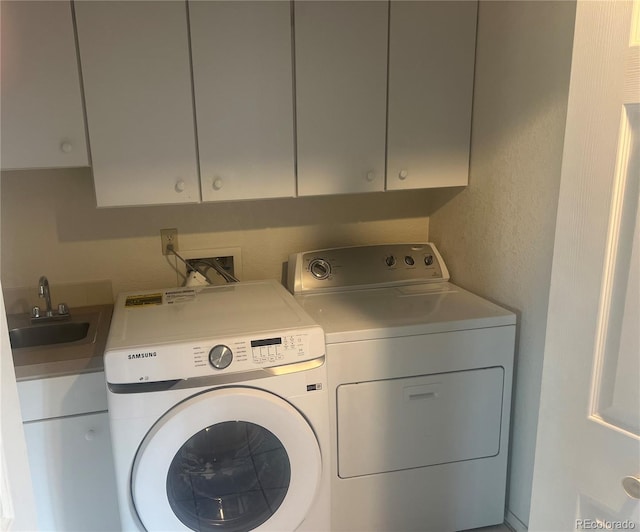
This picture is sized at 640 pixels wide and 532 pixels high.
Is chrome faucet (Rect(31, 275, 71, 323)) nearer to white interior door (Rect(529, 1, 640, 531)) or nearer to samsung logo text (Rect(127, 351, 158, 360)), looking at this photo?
samsung logo text (Rect(127, 351, 158, 360))

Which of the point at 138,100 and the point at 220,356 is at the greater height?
the point at 138,100

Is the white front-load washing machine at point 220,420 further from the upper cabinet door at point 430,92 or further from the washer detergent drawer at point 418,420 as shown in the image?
the upper cabinet door at point 430,92

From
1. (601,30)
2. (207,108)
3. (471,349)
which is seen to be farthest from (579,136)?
(207,108)

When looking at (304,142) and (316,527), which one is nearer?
(316,527)

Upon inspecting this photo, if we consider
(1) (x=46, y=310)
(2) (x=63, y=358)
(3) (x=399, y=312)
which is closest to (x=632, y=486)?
(3) (x=399, y=312)

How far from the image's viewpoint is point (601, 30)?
864 mm

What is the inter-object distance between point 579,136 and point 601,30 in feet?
0.54

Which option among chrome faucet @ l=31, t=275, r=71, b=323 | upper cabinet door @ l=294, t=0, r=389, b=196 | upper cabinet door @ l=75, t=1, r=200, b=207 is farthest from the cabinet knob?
chrome faucet @ l=31, t=275, r=71, b=323

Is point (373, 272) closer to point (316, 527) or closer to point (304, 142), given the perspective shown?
point (304, 142)

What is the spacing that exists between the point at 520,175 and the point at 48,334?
1.77 m

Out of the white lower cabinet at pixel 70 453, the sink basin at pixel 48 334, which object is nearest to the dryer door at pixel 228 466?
the white lower cabinet at pixel 70 453

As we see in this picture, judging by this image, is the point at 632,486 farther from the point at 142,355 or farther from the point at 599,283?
the point at 142,355

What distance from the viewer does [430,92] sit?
1.99 meters

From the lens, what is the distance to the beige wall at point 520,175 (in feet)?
5.42
